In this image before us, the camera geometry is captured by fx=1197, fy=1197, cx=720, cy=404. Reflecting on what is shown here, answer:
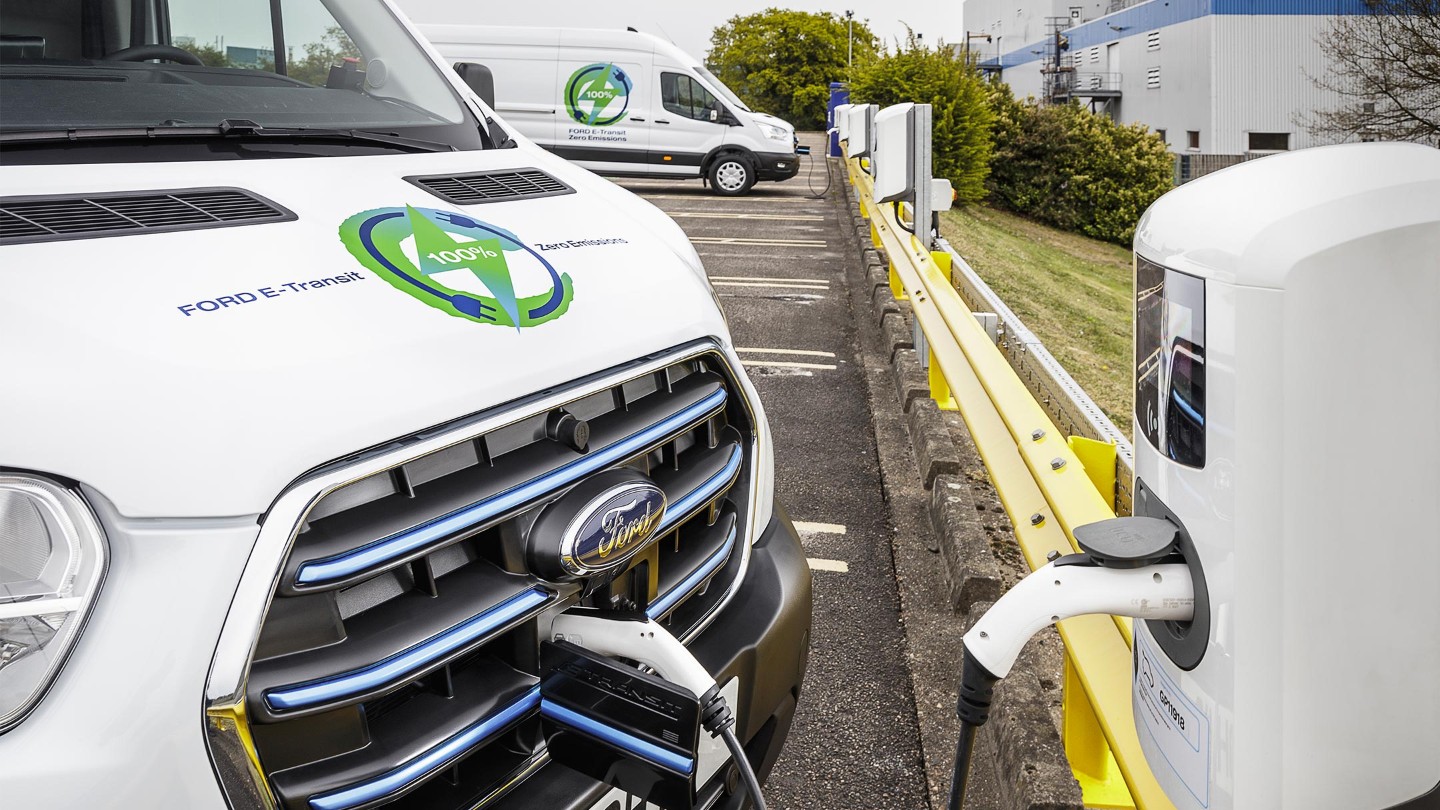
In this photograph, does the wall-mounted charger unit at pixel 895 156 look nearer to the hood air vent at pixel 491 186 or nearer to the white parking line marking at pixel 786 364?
the white parking line marking at pixel 786 364

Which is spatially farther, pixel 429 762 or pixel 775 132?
pixel 775 132

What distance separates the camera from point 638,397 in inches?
93.4

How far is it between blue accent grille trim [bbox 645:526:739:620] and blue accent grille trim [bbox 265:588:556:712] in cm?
40

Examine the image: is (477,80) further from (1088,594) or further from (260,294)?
(1088,594)

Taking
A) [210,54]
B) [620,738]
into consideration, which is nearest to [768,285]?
[210,54]

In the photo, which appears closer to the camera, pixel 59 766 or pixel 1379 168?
pixel 1379 168

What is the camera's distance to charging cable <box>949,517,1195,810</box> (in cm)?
146

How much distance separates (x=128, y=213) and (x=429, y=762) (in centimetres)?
104

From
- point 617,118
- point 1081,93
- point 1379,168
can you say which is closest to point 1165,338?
point 1379,168

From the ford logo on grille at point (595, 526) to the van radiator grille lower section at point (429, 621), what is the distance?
0.03 meters

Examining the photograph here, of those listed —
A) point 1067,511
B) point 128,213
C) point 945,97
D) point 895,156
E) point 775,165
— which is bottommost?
point 1067,511

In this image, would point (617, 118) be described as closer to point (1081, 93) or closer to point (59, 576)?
point (59, 576)

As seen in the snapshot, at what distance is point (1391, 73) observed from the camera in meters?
34.8

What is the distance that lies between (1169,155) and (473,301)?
2914 centimetres
